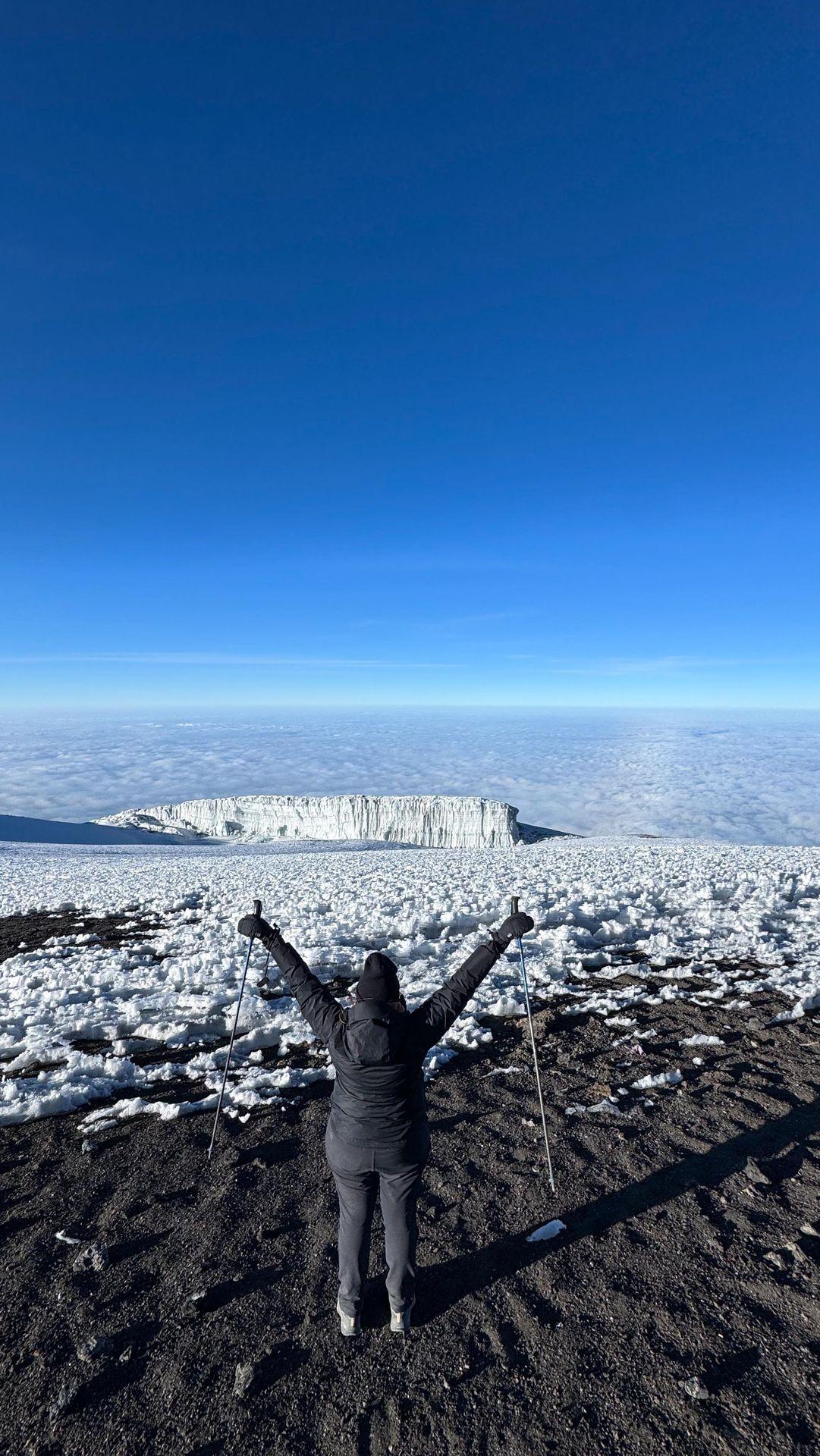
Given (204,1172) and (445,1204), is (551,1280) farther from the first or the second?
(204,1172)

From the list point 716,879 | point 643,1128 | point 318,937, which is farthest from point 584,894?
point 643,1128

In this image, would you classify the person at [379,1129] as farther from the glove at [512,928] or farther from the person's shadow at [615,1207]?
the glove at [512,928]

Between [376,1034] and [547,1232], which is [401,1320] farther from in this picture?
[376,1034]

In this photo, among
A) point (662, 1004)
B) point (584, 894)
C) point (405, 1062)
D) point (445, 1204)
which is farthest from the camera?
point (584, 894)

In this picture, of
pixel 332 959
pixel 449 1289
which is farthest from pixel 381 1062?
pixel 332 959

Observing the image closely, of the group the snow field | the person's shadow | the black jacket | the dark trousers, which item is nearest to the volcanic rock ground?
the person's shadow

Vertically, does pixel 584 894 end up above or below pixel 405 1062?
below

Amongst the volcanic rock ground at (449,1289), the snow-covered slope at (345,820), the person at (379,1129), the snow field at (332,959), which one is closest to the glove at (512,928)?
the person at (379,1129)
